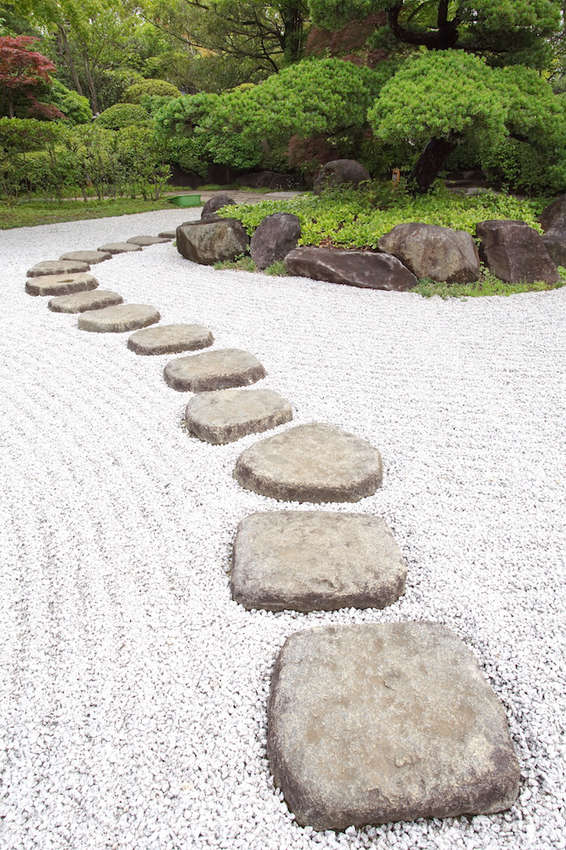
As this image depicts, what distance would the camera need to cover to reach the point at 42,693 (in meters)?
1.11

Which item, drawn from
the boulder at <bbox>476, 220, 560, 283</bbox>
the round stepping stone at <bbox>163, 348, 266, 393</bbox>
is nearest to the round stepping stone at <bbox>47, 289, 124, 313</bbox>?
the round stepping stone at <bbox>163, 348, 266, 393</bbox>

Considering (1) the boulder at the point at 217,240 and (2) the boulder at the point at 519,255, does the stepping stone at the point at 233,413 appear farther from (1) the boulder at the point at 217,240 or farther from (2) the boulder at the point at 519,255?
(1) the boulder at the point at 217,240

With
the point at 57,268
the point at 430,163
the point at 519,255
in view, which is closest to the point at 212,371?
the point at 57,268

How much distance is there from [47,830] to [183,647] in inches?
16.1

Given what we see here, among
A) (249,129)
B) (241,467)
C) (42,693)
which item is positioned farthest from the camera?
(249,129)

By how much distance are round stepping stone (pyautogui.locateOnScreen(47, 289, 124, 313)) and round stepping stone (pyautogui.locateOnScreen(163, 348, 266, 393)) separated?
53.6 inches

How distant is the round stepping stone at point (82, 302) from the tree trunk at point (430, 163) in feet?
12.1

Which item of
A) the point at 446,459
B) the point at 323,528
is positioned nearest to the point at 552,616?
the point at 323,528

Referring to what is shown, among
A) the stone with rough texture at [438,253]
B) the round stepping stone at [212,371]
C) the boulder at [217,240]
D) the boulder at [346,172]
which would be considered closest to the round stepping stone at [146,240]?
the boulder at [217,240]

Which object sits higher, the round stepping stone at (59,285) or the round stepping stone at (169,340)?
the round stepping stone at (59,285)

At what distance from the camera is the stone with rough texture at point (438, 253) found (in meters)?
4.24

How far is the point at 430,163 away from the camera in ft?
18.2

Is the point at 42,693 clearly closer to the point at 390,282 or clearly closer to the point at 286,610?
the point at 286,610

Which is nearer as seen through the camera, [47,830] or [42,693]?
[47,830]
